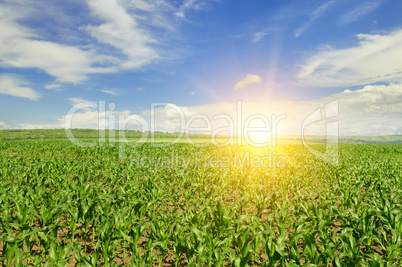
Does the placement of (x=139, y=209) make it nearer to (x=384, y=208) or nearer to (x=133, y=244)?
(x=133, y=244)

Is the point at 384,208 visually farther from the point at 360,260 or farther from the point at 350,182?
the point at 350,182

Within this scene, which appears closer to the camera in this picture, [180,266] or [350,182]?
[180,266]

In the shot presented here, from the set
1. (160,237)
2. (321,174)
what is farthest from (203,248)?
(321,174)

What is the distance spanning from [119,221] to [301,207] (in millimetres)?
4629

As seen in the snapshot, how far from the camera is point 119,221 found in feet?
15.1

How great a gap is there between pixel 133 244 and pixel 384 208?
18.9ft

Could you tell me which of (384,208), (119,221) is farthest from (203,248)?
(384,208)

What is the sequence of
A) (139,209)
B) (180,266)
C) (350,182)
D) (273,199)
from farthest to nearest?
(350,182) → (273,199) → (139,209) → (180,266)

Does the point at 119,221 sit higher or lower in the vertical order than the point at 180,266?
higher

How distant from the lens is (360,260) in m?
3.51

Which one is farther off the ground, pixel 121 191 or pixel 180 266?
pixel 121 191

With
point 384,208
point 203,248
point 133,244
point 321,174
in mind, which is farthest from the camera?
point 321,174

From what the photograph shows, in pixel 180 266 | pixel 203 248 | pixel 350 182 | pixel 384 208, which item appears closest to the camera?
pixel 203 248

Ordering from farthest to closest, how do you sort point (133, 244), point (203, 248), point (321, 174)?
1. point (321, 174)
2. point (133, 244)
3. point (203, 248)
